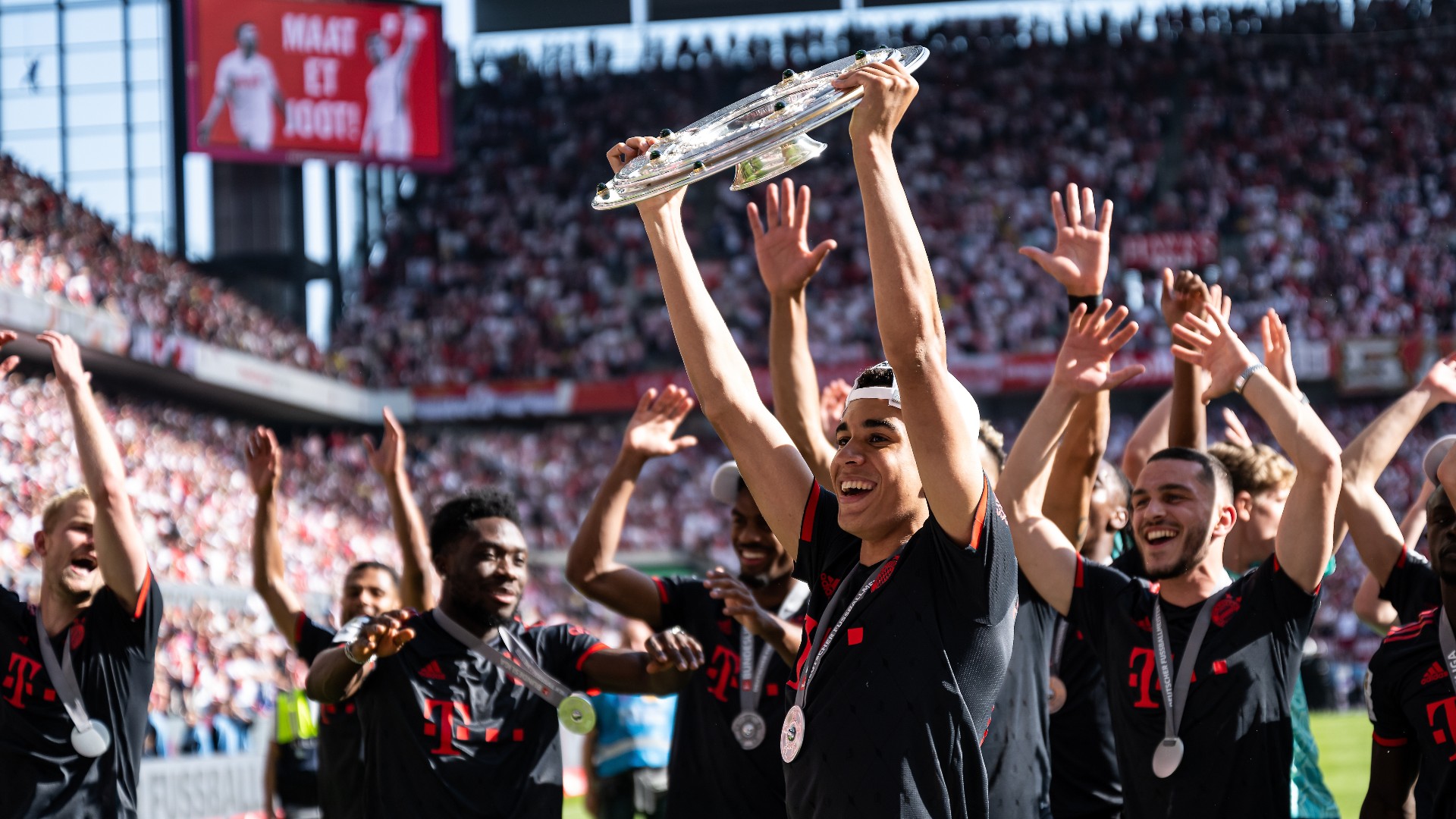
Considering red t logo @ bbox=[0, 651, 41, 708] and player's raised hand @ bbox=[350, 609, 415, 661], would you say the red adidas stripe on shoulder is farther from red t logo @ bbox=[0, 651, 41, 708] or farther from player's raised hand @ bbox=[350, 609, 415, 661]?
red t logo @ bbox=[0, 651, 41, 708]

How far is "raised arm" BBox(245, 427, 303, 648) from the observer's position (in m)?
6.22

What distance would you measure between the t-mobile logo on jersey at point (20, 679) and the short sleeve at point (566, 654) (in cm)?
166

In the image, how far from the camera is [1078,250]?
5.15 metres

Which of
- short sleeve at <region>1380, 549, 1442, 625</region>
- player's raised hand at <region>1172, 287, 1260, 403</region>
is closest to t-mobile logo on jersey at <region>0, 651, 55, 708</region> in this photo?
player's raised hand at <region>1172, 287, 1260, 403</region>

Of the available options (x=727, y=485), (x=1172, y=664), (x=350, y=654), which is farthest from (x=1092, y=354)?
(x=350, y=654)

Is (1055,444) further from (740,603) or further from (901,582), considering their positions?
(901,582)

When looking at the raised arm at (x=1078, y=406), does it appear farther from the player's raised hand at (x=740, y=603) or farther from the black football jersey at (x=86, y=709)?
the black football jersey at (x=86, y=709)

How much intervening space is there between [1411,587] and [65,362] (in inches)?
182

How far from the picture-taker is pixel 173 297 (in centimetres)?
2847

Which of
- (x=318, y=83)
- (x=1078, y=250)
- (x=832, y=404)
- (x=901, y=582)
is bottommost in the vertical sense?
(x=901, y=582)

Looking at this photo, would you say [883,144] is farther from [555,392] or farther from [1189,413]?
[555,392]

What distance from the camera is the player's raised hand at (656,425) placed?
518 centimetres

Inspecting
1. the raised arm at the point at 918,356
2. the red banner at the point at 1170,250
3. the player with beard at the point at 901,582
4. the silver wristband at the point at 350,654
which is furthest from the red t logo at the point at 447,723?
the red banner at the point at 1170,250

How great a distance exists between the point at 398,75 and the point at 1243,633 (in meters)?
31.2
